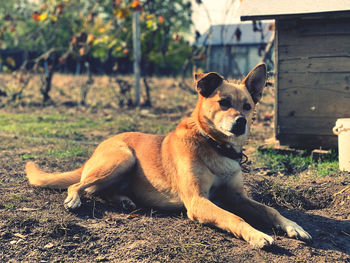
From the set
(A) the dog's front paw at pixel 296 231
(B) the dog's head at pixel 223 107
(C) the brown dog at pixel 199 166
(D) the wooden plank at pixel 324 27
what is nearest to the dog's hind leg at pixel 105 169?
(C) the brown dog at pixel 199 166

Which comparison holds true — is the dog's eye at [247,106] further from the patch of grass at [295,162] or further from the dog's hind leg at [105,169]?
the patch of grass at [295,162]

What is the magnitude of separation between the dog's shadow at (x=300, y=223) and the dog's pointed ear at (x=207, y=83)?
1.14m

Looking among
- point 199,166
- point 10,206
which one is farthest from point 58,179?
point 199,166

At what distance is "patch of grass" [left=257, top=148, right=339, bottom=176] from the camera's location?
17.5 feet

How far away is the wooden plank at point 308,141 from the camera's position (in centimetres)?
595

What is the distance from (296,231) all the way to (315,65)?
3441 millimetres

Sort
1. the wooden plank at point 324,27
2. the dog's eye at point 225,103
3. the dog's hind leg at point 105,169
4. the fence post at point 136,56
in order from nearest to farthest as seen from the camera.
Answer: the dog's eye at point 225,103
the dog's hind leg at point 105,169
the wooden plank at point 324,27
the fence post at point 136,56

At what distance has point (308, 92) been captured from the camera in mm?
5984

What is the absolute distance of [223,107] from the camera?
352 cm

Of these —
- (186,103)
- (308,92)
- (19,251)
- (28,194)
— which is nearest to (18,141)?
(28,194)

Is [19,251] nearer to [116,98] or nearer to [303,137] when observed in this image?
[303,137]

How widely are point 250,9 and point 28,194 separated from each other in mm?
4022

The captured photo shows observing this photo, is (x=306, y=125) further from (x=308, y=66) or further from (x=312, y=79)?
(x=308, y=66)

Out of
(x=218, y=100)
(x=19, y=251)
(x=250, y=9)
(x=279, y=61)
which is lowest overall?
(x=19, y=251)
